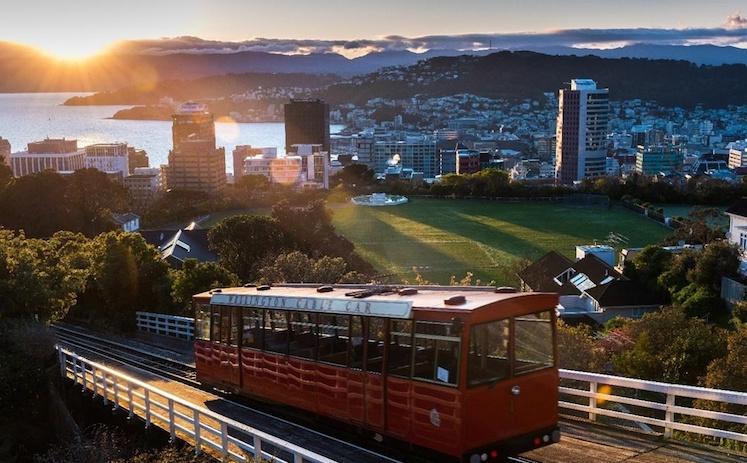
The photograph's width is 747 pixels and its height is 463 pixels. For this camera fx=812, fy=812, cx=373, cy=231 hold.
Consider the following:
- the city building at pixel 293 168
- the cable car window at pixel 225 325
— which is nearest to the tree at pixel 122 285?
the cable car window at pixel 225 325

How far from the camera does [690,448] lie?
9.08 meters

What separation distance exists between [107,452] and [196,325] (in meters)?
3.01

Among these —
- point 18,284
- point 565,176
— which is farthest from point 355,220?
point 565,176

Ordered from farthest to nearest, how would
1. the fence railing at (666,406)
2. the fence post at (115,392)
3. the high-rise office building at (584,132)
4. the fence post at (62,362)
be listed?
the high-rise office building at (584,132)
the fence post at (62,362)
the fence post at (115,392)
the fence railing at (666,406)

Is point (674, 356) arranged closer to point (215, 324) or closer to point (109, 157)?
point (215, 324)

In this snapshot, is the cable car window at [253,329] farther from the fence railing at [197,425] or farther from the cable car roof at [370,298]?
the fence railing at [197,425]

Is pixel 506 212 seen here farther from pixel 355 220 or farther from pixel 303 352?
pixel 303 352

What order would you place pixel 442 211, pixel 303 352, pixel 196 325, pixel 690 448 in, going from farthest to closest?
pixel 442 211 → pixel 196 325 → pixel 303 352 → pixel 690 448

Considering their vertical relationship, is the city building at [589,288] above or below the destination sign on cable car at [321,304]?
below

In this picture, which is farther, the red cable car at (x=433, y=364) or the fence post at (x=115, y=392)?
the fence post at (x=115, y=392)

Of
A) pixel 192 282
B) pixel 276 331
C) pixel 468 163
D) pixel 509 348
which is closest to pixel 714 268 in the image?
pixel 192 282

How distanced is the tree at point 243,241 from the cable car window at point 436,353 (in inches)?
912

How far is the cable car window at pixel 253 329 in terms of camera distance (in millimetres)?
12273

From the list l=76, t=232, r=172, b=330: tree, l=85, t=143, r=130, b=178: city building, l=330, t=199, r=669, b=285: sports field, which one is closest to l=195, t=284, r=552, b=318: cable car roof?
l=76, t=232, r=172, b=330: tree
